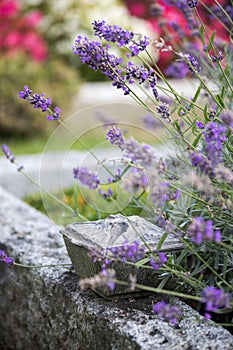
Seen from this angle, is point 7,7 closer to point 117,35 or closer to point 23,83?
point 23,83

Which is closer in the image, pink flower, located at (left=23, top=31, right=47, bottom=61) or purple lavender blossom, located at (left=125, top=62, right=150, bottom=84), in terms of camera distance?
purple lavender blossom, located at (left=125, top=62, right=150, bottom=84)

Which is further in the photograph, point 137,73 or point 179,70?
point 179,70

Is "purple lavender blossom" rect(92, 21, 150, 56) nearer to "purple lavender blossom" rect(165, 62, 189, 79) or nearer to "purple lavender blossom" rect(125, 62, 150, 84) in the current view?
"purple lavender blossom" rect(125, 62, 150, 84)

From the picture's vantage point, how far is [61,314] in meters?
1.73

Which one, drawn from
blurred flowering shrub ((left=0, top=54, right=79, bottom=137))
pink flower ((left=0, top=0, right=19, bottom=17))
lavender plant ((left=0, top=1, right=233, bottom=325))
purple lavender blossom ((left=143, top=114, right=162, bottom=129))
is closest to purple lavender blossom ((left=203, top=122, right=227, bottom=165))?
lavender plant ((left=0, top=1, right=233, bottom=325))

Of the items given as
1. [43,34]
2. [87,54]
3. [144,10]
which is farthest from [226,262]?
[43,34]

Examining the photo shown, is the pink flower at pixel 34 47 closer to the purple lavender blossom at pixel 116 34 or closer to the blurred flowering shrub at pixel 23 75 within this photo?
the blurred flowering shrub at pixel 23 75

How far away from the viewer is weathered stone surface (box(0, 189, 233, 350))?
53.9 inches

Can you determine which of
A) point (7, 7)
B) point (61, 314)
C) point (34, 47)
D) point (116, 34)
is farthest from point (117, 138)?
point (7, 7)

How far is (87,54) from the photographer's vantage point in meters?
1.35

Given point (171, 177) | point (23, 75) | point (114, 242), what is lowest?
point (114, 242)

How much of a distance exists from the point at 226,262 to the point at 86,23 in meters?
9.15

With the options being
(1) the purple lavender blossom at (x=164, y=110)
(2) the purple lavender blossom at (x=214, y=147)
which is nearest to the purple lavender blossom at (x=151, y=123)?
(1) the purple lavender blossom at (x=164, y=110)

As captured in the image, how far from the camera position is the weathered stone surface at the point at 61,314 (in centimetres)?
137
